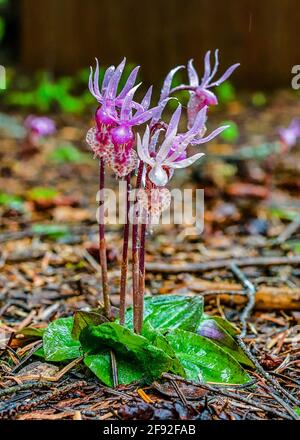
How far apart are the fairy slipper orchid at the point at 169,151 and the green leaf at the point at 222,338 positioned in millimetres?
562

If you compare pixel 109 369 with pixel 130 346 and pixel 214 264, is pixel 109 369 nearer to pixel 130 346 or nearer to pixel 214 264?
pixel 130 346

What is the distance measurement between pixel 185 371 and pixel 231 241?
6.07 ft

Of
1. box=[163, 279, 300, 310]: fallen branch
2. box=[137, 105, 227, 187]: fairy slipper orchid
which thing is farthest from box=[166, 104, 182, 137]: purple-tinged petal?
box=[163, 279, 300, 310]: fallen branch

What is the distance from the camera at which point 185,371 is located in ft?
6.24

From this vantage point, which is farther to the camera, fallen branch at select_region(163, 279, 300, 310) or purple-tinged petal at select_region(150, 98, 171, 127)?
fallen branch at select_region(163, 279, 300, 310)

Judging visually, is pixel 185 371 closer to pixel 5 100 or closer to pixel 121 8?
pixel 5 100

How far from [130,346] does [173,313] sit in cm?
34

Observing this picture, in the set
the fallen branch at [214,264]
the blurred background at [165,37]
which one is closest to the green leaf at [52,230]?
the fallen branch at [214,264]

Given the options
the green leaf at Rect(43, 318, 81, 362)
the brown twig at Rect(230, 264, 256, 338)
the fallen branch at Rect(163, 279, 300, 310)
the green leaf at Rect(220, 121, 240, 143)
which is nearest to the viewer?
the green leaf at Rect(43, 318, 81, 362)

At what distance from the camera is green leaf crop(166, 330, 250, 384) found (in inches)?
75.2

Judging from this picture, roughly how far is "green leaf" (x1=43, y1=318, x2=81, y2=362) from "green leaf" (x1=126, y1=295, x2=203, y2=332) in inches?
Answer: 7.6

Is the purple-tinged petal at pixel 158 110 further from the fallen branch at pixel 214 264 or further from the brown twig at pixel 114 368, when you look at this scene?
the fallen branch at pixel 214 264

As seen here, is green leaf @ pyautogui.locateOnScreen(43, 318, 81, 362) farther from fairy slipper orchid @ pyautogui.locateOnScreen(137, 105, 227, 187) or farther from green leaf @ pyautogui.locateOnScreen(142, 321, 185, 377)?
fairy slipper orchid @ pyautogui.locateOnScreen(137, 105, 227, 187)

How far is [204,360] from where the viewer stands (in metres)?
1.95
